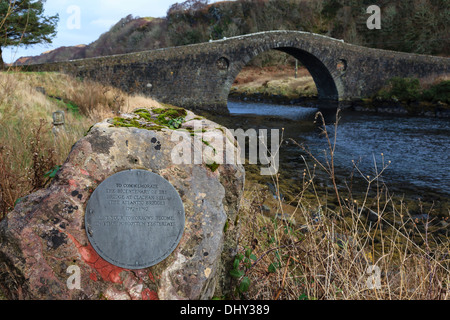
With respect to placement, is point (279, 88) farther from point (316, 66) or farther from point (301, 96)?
point (316, 66)

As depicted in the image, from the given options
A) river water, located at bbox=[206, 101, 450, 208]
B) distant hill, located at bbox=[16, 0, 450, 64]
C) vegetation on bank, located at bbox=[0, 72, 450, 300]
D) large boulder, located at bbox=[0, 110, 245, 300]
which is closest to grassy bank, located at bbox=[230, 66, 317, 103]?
Result: distant hill, located at bbox=[16, 0, 450, 64]

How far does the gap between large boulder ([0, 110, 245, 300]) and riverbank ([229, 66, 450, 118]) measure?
2060cm

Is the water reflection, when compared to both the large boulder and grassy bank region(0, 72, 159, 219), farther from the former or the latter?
grassy bank region(0, 72, 159, 219)

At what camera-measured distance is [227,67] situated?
71.7ft

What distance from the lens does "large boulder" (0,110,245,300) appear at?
2.08 meters

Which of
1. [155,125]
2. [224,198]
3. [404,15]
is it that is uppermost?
[404,15]

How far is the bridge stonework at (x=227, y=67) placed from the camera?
18.6 meters

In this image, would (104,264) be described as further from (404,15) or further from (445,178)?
(404,15)

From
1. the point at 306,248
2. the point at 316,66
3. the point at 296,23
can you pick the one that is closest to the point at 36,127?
the point at 306,248

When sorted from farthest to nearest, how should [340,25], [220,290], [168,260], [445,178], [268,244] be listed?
1. [340,25]
2. [445,178]
3. [268,244]
4. [220,290]
5. [168,260]

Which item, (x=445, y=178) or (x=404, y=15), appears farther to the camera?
(x=404, y=15)

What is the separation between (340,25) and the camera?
43344 millimetres

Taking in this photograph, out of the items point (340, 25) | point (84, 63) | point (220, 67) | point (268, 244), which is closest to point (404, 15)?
point (340, 25)
